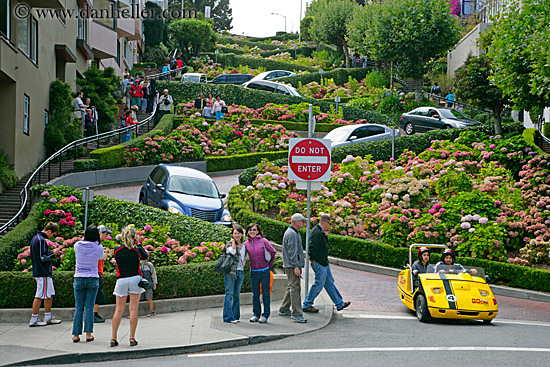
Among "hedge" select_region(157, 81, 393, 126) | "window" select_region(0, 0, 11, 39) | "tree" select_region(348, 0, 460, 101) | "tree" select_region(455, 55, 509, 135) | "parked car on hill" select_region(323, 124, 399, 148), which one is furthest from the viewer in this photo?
"tree" select_region(348, 0, 460, 101)

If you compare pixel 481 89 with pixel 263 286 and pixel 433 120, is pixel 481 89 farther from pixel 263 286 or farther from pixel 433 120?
pixel 263 286

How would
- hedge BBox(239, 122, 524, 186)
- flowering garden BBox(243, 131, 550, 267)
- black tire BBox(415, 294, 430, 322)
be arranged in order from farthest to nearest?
hedge BBox(239, 122, 524, 186) < flowering garden BBox(243, 131, 550, 267) < black tire BBox(415, 294, 430, 322)

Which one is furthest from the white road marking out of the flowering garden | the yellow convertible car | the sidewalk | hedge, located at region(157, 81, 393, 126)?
hedge, located at region(157, 81, 393, 126)

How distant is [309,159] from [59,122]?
16739 millimetres

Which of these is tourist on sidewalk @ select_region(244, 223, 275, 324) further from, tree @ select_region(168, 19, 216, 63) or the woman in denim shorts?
tree @ select_region(168, 19, 216, 63)

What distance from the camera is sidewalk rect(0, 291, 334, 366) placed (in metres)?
9.77

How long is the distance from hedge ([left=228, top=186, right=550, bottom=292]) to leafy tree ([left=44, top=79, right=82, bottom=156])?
883 centimetres

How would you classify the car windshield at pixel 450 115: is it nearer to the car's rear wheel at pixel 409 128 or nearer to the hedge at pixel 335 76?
the car's rear wheel at pixel 409 128

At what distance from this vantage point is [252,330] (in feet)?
36.5

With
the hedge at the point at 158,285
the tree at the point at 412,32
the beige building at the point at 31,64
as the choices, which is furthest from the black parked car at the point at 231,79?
the hedge at the point at 158,285

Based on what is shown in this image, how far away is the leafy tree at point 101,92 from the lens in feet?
105

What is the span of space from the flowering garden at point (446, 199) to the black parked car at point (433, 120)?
249 inches

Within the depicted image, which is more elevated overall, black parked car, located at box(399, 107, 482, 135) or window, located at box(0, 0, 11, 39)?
window, located at box(0, 0, 11, 39)

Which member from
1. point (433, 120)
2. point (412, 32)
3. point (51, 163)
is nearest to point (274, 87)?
point (433, 120)
